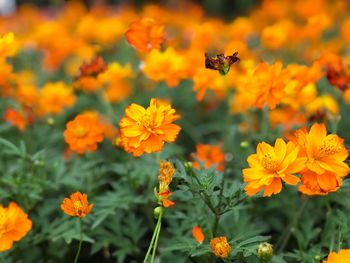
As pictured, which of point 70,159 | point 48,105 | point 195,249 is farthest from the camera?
point 48,105

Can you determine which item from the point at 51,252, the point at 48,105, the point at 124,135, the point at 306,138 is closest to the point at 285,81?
the point at 306,138

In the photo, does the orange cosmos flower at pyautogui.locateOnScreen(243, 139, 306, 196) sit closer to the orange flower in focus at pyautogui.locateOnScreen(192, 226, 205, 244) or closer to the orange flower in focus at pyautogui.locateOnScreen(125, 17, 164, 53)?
the orange flower in focus at pyautogui.locateOnScreen(192, 226, 205, 244)

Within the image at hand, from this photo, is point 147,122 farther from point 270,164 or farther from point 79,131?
point 79,131

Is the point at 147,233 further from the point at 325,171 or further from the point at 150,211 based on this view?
the point at 325,171

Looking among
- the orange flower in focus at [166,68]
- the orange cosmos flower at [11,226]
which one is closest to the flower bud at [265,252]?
the orange cosmos flower at [11,226]

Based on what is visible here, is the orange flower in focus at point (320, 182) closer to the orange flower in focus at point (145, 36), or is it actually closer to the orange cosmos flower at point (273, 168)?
the orange cosmos flower at point (273, 168)

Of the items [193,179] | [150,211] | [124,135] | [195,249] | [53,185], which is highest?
[124,135]

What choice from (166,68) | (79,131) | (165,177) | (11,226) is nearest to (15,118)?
(79,131)

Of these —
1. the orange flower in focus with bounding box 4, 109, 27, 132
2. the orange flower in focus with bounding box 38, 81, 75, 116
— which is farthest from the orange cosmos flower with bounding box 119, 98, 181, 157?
the orange flower in focus with bounding box 38, 81, 75, 116
